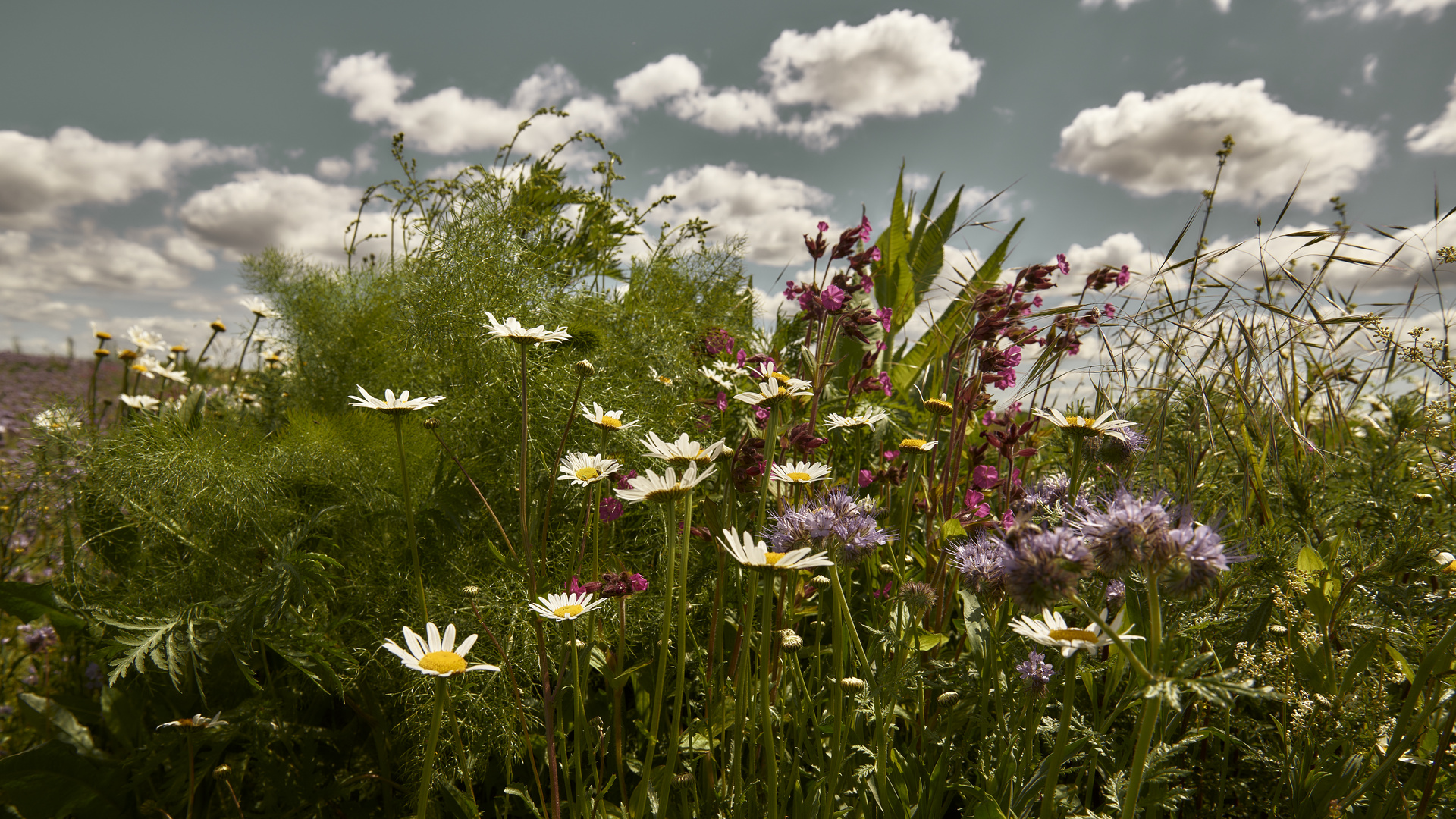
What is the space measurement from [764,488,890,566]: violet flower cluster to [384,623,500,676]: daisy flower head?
0.46m

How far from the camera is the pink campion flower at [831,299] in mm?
1477

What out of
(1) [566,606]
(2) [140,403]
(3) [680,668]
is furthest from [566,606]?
(2) [140,403]

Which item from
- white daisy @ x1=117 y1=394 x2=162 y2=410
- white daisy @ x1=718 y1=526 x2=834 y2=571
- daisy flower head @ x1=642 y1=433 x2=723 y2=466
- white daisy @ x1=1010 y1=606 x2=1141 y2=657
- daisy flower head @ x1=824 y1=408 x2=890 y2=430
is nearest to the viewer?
white daisy @ x1=1010 y1=606 x2=1141 y2=657

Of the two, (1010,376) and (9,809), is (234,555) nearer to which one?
(9,809)

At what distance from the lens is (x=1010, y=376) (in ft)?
5.12

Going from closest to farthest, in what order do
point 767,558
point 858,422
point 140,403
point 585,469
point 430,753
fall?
point 430,753, point 767,558, point 585,469, point 858,422, point 140,403

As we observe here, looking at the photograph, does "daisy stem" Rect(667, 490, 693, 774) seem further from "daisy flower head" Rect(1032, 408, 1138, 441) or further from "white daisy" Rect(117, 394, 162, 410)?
"white daisy" Rect(117, 394, 162, 410)

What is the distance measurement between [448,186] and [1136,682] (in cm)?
238

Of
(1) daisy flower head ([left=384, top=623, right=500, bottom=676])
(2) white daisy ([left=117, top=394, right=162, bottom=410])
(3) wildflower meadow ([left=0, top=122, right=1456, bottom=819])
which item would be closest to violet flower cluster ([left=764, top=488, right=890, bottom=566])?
(3) wildflower meadow ([left=0, top=122, right=1456, bottom=819])

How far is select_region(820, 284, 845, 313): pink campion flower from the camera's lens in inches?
58.1

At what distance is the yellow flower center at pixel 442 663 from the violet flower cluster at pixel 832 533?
476mm

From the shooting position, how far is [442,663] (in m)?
0.75

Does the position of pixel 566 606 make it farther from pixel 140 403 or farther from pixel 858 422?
pixel 140 403

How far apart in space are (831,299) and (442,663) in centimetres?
106
